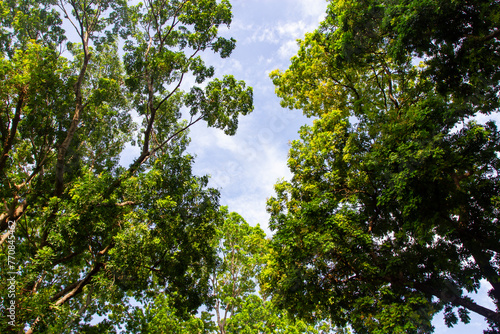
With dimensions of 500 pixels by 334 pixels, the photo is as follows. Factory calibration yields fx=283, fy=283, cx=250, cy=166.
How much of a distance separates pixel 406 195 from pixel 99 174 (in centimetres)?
1010

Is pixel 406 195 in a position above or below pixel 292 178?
below

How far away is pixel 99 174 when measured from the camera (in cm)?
1052

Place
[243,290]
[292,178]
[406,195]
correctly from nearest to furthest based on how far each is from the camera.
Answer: [406,195] → [292,178] → [243,290]

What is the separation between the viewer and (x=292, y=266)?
8180 millimetres

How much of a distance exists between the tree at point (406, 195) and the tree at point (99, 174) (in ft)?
11.5

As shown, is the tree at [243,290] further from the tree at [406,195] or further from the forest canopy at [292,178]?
the tree at [406,195]

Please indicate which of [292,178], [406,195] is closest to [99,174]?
[292,178]

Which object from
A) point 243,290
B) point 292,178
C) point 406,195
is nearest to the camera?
point 406,195

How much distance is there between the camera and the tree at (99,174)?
8125mm

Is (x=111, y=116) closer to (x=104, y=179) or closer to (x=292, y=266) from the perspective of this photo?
(x=104, y=179)

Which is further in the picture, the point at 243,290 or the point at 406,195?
the point at 243,290

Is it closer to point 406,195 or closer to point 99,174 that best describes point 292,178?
point 406,195

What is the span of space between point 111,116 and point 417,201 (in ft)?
38.7

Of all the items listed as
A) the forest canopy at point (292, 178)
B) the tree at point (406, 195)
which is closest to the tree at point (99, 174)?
the forest canopy at point (292, 178)
